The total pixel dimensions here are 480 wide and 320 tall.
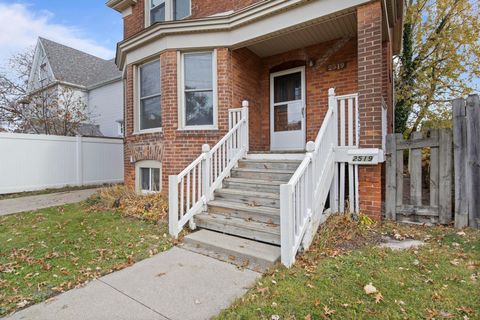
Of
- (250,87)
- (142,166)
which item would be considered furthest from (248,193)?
(142,166)

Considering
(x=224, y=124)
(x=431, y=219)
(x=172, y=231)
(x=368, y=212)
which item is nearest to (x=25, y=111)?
(x=224, y=124)

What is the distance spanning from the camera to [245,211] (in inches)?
172

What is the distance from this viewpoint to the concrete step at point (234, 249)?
3371 mm

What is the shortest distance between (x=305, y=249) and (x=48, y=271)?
3194mm

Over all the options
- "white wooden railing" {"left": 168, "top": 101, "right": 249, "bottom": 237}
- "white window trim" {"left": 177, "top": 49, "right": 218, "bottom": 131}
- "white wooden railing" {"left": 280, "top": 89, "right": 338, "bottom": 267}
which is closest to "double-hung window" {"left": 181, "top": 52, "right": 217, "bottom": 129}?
"white window trim" {"left": 177, "top": 49, "right": 218, "bottom": 131}

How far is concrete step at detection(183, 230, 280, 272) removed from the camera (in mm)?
3371

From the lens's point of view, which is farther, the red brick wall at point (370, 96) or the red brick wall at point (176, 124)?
the red brick wall at point (176, 124)

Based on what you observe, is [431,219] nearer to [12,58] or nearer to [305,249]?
[305,249]

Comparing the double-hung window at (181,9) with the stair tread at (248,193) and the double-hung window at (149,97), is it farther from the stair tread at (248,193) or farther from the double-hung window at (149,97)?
the stair tread at (248,193)

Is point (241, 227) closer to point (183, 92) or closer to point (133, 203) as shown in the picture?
Answer: point (133, 203)

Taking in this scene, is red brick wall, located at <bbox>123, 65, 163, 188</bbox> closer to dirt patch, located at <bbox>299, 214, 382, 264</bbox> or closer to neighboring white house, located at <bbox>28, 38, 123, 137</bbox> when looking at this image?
dirt patch, located at <bbox>299, 214, 382, 264</bbox>

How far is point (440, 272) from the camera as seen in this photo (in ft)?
9.87

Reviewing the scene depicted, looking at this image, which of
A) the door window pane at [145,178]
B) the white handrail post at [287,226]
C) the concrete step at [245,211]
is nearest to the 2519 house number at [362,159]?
the concrete step at [245,211]

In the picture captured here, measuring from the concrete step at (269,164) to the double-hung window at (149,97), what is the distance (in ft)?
9.09
